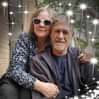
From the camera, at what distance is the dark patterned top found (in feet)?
3.34

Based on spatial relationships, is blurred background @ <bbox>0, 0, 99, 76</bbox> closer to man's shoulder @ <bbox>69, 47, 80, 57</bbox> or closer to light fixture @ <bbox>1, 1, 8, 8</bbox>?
light fixture @ <bbox>1, 1, 8, 8</bbox>

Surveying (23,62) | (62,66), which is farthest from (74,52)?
(23,62)

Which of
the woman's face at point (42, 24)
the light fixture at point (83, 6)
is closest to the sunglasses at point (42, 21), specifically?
the woman's face at point (42, 24)

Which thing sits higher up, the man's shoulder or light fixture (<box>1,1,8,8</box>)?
light fixture (<box>1,1,8,8</box>)

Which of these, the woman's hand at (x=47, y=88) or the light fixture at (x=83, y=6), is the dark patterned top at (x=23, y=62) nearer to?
the woman's hand at (x=47, y=88)

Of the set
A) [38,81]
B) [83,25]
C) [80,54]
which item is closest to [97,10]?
[83,25]

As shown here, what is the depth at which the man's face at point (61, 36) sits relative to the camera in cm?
103

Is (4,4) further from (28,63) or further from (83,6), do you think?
(28,63)

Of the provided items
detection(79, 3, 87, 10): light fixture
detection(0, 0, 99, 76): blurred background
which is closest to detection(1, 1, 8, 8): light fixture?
detection(0, 0, 99, 76): blurred background

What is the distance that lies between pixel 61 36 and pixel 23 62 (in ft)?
0.49

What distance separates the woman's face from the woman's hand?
16 cm

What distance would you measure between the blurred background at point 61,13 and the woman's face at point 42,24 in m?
0.13

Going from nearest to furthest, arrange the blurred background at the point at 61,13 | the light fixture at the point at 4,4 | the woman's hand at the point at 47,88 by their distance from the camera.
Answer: the woman's hand at the point at 47,88 → the blurred background at the point at 61,13 → the light fixture at the point at 4,4

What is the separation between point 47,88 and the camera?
3.32 feet
